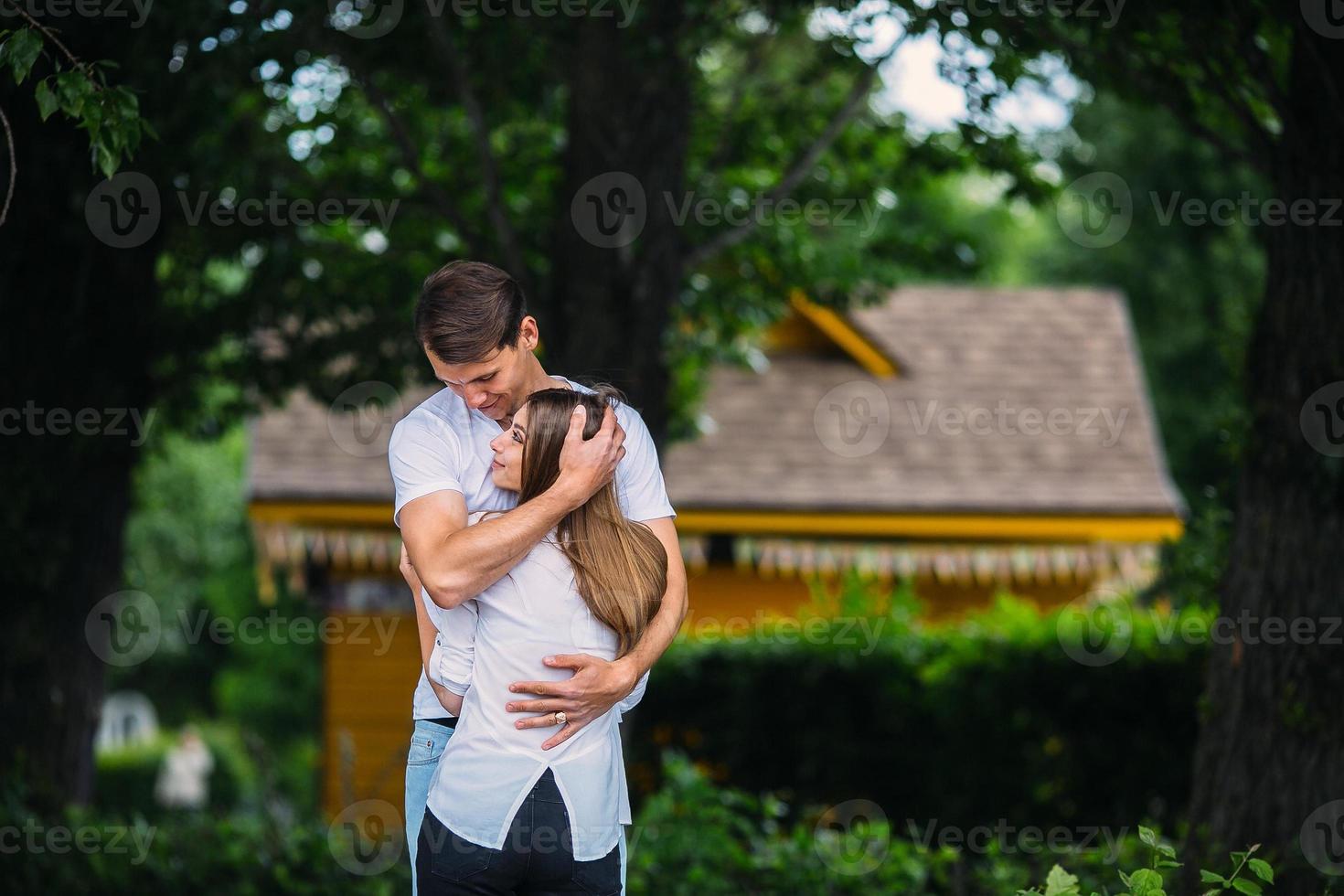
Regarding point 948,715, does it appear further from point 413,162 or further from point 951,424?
point 951,424

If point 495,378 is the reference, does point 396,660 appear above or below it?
below

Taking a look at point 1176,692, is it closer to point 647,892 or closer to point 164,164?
point 647,892

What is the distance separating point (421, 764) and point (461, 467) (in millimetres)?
669

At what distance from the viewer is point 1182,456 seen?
2330 cm

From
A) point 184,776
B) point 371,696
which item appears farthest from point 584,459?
point 184,776

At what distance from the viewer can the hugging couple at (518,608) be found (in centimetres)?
288

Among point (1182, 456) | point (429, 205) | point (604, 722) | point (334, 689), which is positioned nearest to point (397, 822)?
point (334, 689)

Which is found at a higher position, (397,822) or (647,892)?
(647,892)

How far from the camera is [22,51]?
11.7 feet

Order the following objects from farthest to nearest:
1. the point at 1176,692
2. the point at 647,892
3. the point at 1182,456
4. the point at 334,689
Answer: the point at 1182,456, the point at 334,689, the point at 1176,692, the point at 647,892

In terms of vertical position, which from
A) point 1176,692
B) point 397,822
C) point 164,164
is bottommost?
point 397,822

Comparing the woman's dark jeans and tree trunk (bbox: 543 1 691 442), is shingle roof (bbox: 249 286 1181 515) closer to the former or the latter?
tree trunk (bbox: 543 1 691 442)

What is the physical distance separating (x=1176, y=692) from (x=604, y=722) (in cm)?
656

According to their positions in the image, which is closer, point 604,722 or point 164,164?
point 604,722
